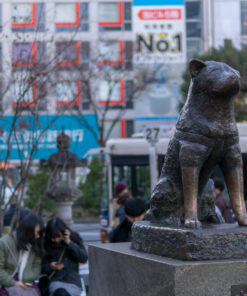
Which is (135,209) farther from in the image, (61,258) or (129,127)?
(129,127)

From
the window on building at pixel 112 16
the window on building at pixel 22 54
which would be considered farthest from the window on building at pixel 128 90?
the window on building at pixel 22 54

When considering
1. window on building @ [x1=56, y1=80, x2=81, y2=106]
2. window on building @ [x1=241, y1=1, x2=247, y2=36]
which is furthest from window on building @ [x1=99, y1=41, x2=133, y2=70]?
window on building @ [x1=56, y1=80, x2=81, y2=106]

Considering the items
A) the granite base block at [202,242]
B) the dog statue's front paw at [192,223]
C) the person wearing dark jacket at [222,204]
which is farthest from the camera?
the person wearing dark jacket at [222,204]

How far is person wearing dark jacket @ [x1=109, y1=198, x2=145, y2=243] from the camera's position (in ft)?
18.8

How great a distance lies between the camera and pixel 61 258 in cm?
588

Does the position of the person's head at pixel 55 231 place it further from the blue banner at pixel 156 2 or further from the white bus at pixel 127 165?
the blue banner at pixel 156 2

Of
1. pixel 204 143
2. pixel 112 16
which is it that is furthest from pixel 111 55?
pixel 204 143

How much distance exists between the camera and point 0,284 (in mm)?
5535

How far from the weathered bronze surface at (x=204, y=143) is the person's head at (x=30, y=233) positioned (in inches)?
91.2

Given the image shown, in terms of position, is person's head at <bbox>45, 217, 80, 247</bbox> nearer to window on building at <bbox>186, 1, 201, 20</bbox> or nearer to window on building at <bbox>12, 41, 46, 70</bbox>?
window on building at <bbox>12, 41, 46, 70</bbox>

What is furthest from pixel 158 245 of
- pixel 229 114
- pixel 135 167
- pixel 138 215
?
pixel 135 167

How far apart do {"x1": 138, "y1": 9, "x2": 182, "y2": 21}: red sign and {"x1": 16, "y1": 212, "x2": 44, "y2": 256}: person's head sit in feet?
79.3

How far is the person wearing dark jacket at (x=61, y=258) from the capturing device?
18.9 ft

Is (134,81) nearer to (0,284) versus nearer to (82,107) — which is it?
(82,107)
